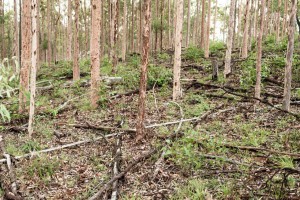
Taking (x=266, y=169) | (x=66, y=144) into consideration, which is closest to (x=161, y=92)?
(x=66, y=144)

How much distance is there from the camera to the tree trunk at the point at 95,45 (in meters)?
8.70

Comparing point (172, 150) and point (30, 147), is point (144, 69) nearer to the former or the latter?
point (172, 150)

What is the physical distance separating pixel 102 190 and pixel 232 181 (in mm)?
1960

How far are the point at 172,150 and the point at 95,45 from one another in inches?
189

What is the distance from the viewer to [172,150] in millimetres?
5406

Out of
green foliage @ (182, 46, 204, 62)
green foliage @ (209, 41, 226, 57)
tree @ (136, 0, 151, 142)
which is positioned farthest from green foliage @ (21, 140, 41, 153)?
green foliage @ (209, 41, 226, 57)

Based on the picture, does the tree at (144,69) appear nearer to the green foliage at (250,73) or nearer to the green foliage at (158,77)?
the green foliage at (158,77)

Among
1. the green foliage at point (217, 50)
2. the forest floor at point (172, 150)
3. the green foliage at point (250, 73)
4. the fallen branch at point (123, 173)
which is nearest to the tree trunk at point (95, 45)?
the forest floor at point (172, 150)

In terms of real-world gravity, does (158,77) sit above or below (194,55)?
below

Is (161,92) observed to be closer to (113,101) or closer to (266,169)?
(113,101)

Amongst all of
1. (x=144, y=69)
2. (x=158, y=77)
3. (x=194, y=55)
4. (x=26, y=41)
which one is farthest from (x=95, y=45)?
(x=194, y=55)

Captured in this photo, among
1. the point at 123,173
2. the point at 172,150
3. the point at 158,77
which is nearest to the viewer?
the point at 123,173

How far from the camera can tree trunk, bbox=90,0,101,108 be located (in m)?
8.70

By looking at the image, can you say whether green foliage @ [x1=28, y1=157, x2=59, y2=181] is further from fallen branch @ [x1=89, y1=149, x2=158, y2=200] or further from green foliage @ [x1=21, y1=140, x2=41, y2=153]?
fallen branch @ [x1=89, y1=149, x2=158, y2=200]
